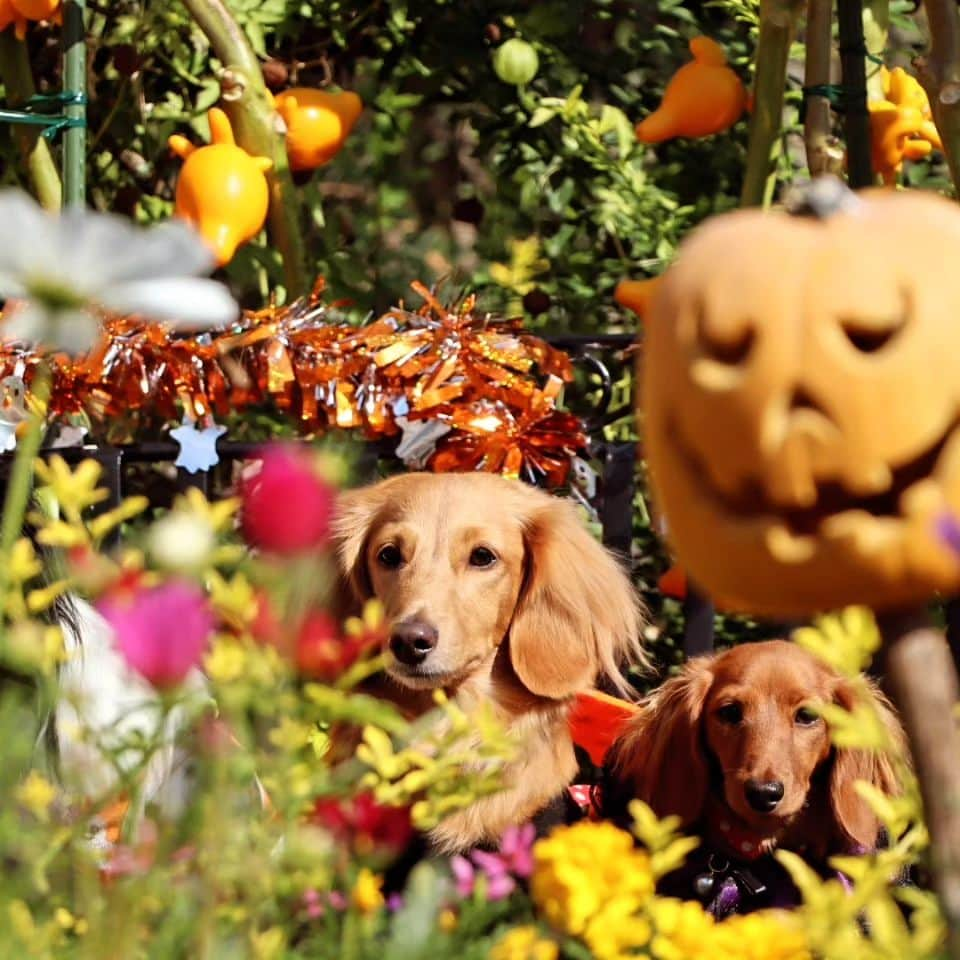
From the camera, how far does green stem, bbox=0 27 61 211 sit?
3.18 meters

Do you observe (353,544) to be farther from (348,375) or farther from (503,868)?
(503,868)

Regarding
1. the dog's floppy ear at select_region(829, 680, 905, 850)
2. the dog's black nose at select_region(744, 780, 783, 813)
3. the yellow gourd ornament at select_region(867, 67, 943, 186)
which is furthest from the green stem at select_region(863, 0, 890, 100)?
the dog's black nose at select_region(744, 780, 783, 813)

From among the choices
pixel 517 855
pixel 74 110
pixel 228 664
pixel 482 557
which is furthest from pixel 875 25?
pixel 228 664

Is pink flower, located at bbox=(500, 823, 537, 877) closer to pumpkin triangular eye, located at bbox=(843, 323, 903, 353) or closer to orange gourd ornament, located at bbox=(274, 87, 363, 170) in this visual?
pumpkin triangular eye, located at bbox=(843, 323, 903, 353)

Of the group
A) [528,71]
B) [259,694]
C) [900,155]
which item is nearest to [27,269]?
[259,694]

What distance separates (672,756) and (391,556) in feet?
1.68

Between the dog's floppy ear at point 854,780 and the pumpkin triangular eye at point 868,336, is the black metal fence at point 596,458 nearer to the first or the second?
the dog's floppy ear at point 854,780

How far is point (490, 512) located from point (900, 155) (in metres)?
1.08

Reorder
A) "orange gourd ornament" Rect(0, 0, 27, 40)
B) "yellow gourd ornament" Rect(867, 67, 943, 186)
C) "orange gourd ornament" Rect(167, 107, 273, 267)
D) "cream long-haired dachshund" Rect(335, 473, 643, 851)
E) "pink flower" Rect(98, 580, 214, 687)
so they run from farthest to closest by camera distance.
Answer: "orange gourd ornament" Rect(0, 0, 27, 40) < "yellow gourd ornament" Rect(867, 67, 943, 186) < "orange gourd ornament" Rect(167, 107, 273, 267) < "cream long-haired dachshund" Rect(335, 473, 643, 851) < "pink flower" Rect(98, 580, 214, 687)

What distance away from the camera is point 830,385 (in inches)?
37.0

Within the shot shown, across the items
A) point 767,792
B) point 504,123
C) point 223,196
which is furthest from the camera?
point 504,123

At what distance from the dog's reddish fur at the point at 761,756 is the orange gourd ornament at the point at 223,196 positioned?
1109mm

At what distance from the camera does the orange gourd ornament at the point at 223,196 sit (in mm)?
2842

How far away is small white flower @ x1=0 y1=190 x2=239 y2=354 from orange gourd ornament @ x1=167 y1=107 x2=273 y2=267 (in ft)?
6.31
